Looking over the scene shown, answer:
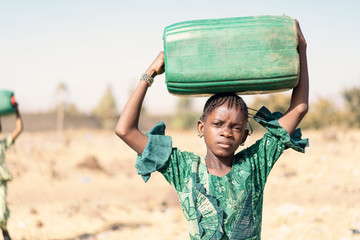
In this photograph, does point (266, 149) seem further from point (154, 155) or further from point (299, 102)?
point (154, 155)

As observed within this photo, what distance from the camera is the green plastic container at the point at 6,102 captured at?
196 inches

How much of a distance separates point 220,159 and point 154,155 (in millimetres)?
355

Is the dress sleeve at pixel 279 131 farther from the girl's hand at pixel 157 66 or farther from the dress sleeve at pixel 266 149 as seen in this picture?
the girl's hand at pixel 157 66

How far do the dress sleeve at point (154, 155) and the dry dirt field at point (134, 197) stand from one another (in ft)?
11.4

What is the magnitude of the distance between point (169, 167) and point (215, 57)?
60cm

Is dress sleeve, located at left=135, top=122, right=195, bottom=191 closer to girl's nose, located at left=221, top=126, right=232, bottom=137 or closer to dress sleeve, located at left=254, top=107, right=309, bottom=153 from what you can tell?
girl's nose, located at left=221, top=126, right=232, bottom=137

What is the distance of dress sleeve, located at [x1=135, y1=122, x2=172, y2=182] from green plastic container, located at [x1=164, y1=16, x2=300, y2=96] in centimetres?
34

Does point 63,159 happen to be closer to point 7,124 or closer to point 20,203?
point 20,203

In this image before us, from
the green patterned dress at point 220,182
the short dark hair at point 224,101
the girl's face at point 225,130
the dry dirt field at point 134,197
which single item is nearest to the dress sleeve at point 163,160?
the green patterned dress at point 220,182

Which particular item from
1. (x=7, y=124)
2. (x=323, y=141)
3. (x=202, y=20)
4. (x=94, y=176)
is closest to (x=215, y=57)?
(x=202, y=20)

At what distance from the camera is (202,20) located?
200 cm

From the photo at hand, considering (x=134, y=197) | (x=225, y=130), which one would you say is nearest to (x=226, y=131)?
(x=225, y=130)

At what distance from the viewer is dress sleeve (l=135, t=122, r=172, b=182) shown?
2070 mm

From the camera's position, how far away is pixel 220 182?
2115 mm
